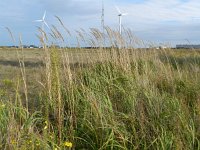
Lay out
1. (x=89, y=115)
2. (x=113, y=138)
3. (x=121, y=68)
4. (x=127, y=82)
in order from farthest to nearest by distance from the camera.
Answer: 1. (x=121, y=68)
2. (x=127, y=82)
3. (x=89, y=115)
4. (x=113, y=138)

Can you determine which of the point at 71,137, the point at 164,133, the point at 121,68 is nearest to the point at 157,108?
the point at 164,133

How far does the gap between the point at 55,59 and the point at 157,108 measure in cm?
156

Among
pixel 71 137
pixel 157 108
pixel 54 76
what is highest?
pixel 54 76

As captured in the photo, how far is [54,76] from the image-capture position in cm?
441

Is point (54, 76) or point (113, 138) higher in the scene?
point (54, 76)

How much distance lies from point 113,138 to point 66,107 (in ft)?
4.75

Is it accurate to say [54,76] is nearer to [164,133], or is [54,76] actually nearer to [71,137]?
[71,137]

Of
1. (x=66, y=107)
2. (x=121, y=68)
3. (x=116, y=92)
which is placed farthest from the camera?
(x=121, y=68)

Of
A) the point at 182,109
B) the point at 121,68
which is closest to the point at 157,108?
the point at 182,109

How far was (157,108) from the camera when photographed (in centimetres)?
445

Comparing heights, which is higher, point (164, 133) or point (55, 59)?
point (55, 59)

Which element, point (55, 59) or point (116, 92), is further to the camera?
point (116, 92)

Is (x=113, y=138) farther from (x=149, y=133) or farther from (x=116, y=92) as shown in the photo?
(x=116, y=92)

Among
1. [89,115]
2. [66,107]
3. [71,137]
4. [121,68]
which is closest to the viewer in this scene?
[71,137]
